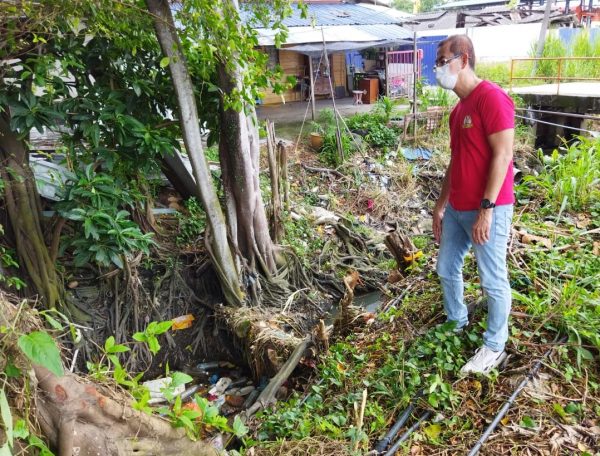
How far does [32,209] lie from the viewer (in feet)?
14.8

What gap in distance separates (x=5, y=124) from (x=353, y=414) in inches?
153

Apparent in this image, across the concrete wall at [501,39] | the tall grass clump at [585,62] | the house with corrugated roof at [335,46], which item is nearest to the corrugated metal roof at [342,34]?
the house with corrugated roof at [335,46]

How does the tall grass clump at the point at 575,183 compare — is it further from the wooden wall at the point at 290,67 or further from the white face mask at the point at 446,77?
the wooden wall at the point at 290,67

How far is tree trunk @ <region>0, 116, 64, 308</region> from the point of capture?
169 inches

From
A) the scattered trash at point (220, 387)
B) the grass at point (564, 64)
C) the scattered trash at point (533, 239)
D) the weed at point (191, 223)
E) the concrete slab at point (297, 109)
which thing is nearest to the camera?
the scattered trash at point (533, 239)

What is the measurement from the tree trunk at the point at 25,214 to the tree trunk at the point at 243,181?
1857 mm

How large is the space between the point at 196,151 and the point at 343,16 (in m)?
11.8

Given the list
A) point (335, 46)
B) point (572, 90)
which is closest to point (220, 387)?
point (335, 46)

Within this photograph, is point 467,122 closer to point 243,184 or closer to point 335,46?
point 243,184

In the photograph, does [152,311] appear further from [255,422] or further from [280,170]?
[280,170]

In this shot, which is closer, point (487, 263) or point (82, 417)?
point (82, 417)

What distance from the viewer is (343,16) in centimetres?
1472

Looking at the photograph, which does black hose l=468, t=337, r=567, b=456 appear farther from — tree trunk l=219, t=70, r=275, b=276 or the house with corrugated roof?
the house with corrugated roof

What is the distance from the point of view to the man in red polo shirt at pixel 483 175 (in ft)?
8.21
